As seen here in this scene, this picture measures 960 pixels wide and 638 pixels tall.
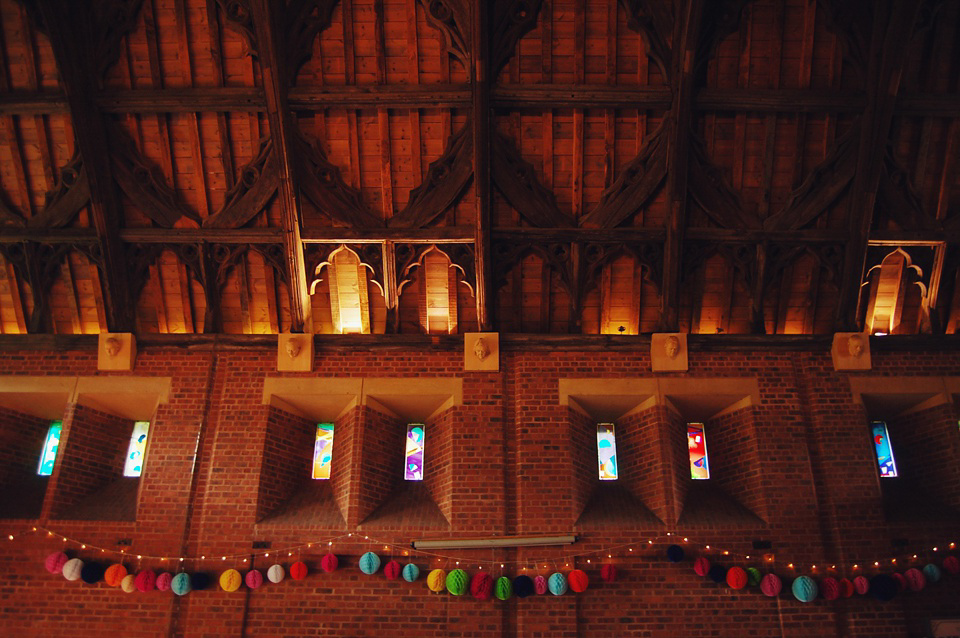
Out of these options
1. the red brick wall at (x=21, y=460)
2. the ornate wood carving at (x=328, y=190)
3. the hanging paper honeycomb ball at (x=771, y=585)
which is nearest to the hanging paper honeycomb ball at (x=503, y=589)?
the hanging paper honeycomb ball at (x=771, y=585)

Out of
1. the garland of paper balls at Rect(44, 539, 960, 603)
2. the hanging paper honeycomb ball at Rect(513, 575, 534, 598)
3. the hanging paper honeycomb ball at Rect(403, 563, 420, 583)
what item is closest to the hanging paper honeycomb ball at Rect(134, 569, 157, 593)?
the garland of paper balls at Rect(44, 539, 960, 603)

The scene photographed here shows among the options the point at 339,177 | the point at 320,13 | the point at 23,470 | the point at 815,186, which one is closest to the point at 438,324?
the point at 339,177

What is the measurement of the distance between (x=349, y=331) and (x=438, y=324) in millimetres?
1320

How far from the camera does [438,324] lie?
8.80m

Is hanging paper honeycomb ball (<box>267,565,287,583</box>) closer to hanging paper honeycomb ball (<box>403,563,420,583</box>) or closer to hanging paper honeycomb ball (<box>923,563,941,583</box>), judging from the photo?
hanging paper honeycomb ball (<box>403,563,420,583</box>)

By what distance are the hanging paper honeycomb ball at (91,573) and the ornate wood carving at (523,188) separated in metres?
7.02

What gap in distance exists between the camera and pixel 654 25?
297 inches

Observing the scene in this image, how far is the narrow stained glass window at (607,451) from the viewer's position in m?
8.52

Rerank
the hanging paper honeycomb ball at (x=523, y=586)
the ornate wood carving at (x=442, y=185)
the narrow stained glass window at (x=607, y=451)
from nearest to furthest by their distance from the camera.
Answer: the hanging paper honeycomb ball at (x=523, y=586)
the ornate wood carving at (x=442, y=185)
the narrow stained glass window at (x=607, y=451)

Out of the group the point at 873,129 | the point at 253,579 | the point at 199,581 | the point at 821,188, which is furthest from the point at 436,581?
the point at 873,129

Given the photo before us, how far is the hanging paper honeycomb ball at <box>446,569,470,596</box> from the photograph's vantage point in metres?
7.27

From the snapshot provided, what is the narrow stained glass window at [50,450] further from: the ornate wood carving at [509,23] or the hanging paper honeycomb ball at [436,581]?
the ornate wood carving at [509,23]

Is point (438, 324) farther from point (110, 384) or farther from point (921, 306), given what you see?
point (921, 306)

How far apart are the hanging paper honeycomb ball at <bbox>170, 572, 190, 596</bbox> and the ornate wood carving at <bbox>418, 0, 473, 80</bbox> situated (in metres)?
7.12
